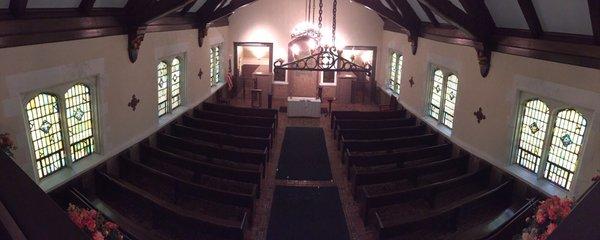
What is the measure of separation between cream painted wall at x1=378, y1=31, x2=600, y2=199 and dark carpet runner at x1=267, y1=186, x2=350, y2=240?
361 centimetres

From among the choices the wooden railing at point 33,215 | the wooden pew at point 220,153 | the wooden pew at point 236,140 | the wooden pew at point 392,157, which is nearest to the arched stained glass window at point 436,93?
the wooden pew at point 392,157

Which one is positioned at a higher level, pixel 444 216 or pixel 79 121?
pixel 79 121

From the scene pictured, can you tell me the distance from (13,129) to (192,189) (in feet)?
10.2

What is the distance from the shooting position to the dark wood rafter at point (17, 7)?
19.4 ft

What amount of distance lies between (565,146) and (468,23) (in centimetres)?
301

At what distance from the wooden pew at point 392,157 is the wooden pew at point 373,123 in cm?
240

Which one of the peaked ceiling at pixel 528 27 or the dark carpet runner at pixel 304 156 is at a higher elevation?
the peaked ceiling at pixel 528 27

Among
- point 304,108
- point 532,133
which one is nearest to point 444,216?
point 532,133

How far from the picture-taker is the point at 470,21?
8453 millimetres

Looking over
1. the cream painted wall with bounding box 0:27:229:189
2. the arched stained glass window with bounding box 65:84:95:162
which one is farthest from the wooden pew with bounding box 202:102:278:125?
the arched stained glass window with bounding box 65:84:95:162

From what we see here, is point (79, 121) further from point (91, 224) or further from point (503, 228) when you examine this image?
point (503, 228)

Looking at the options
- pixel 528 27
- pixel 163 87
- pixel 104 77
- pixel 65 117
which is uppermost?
pixel 528 27

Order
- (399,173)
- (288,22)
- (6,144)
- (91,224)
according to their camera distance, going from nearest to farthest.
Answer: (91,224)
(6,144)
(399,173)
(288,22)

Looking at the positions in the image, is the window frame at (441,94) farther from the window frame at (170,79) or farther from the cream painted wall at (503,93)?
the window frame at (170,79)
